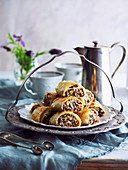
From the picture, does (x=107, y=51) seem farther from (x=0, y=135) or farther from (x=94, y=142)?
(x=0, y=135)

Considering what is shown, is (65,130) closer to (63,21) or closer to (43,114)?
(43,114)

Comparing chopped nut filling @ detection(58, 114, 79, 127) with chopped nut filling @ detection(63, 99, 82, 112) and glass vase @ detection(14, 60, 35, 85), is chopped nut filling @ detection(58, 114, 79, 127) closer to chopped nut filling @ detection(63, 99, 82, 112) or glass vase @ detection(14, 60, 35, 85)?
chopped nut filling @ detection(63, 99, 82, 112)

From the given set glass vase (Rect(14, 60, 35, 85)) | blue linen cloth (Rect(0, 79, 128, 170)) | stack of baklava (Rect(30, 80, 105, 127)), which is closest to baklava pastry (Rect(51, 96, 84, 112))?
stack of baklava (Rect(30, 80, 105, 127))

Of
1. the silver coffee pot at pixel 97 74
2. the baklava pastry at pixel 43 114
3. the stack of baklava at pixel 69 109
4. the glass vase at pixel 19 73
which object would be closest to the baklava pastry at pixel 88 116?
the stack of baklava at pixel 69 109

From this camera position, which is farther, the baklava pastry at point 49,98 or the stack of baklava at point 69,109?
the baklava pastry at point 49,98

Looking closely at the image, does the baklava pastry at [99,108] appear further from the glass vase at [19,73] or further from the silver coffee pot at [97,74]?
the glass vase at [19,73]

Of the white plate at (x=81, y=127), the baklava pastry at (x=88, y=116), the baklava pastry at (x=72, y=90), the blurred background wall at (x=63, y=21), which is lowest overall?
the white plate at (x=81, y=127)

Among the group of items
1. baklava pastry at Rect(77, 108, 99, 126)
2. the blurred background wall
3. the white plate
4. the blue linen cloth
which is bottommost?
the blue linen cloth

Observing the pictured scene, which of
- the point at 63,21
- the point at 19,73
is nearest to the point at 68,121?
the point at 19,73

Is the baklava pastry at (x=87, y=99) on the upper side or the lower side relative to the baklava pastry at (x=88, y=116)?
upper
